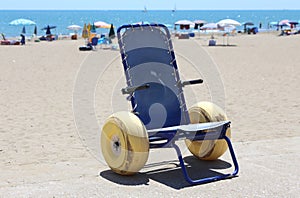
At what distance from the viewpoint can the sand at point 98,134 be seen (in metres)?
4.90

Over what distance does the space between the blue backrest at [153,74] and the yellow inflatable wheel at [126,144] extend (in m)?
0.55

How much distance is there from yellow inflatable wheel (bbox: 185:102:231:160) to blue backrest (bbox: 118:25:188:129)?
15 cm

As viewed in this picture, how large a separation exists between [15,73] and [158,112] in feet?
35.5

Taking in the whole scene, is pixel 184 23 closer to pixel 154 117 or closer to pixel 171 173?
pixel 154 117

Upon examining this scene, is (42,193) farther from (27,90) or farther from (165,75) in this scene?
(27,90)

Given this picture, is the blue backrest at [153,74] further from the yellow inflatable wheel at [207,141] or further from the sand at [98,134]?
the sand at [98,134]

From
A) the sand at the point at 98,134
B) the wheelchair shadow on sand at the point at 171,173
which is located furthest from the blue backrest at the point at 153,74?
the sand at the point at 98,134

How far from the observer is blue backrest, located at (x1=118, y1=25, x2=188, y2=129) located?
18.9 feet

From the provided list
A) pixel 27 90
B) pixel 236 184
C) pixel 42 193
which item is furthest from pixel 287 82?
pixel 42 193

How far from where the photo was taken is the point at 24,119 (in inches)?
339

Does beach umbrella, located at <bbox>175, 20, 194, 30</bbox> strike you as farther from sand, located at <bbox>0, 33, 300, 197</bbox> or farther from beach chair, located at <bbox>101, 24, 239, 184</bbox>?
beach chair, located at <bbox>101, 24, 239, 184</bbox>

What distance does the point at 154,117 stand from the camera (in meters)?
5.75

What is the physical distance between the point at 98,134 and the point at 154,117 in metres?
2.01

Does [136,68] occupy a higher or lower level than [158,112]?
higher
